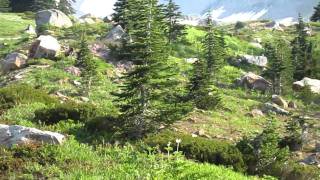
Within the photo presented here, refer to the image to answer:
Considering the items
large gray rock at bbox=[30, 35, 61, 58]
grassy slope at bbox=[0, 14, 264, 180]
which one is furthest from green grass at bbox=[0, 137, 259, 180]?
large gray rock at bbox=[30, 35, 61, 58]

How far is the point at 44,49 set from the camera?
44062mm

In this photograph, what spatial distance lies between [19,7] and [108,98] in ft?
234

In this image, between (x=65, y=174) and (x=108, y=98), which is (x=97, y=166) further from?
(x=108, y=98)

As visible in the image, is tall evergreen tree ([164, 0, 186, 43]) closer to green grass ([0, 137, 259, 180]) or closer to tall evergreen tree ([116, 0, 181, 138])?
tall evergreen tree ([116, 0, 181, 138])

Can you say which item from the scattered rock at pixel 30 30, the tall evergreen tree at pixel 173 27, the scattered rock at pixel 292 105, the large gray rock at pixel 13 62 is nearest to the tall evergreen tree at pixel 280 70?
the scattered rock at pixel 292 105

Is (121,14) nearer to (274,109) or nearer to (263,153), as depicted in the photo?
(274,109)

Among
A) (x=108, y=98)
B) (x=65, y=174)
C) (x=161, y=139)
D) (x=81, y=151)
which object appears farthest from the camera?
(x=108, y=98)

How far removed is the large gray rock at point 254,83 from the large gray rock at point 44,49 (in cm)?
1677

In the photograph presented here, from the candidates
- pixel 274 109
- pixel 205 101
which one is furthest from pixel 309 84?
pixel 205 101

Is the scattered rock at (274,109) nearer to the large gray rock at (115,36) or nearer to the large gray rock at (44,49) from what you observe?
the large gray rock at (115,36)

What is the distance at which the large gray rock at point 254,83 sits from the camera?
1894 inches

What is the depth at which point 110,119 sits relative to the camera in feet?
68.6

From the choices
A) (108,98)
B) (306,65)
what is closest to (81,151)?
(108,98)

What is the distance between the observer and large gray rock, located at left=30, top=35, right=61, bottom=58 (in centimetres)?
4391
